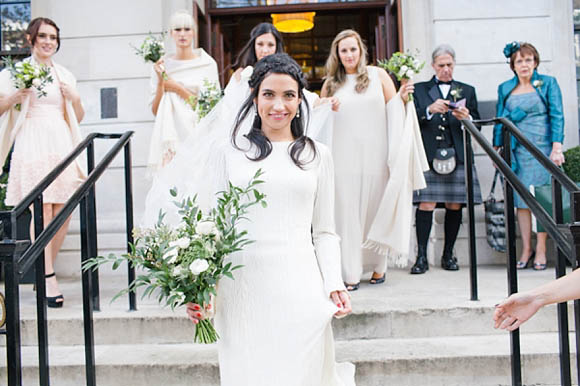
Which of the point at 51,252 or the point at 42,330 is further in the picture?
the point at 51,252

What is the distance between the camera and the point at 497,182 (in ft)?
20.7

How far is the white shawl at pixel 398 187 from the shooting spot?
4.91 m

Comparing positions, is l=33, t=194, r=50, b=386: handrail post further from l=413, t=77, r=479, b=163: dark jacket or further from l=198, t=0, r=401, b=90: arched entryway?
l=198, t=0, r=401, b=90: arched entryway

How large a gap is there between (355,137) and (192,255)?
2.85 metres

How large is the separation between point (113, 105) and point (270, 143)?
4348 millimetres

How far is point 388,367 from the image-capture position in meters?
3.62

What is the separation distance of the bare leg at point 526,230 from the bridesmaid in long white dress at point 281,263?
368 cm

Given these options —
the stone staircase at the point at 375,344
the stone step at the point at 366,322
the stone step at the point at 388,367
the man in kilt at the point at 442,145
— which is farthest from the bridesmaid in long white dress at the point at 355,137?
the stone step at the point at 388,367

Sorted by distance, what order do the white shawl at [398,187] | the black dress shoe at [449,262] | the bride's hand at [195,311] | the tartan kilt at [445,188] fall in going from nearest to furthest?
the bride's hand at [195,311] < the white shawl at [398,187] < the tartan kilt at [445,188] < the black dress shoe at [449,262]

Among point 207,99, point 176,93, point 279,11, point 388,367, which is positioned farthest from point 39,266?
point 279,11

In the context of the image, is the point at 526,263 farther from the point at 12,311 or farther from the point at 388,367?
the point at 12,311

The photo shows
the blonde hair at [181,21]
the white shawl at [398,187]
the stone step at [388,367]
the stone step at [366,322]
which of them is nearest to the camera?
the stone step at [388,367]

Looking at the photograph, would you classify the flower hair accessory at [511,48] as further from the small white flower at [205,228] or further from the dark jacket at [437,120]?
the small white flower at [205,228]

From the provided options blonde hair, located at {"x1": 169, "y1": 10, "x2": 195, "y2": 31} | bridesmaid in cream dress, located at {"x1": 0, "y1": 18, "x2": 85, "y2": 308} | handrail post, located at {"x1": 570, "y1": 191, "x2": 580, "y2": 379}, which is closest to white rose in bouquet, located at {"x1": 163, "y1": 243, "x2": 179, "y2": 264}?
handrail post, located at {"x1": 570, "y1": 191, "x2": 580, "y2": 379}
